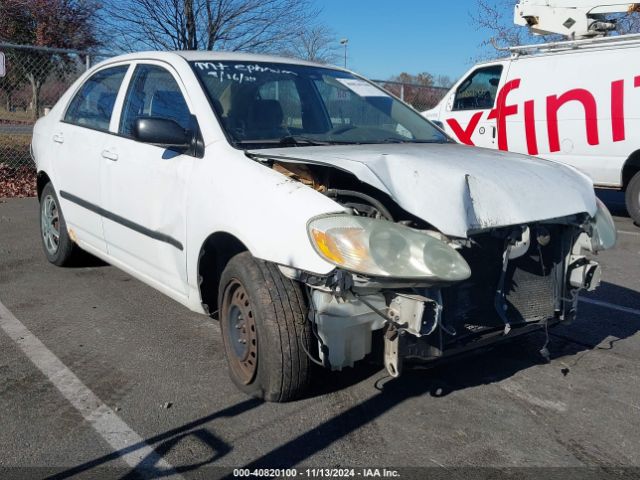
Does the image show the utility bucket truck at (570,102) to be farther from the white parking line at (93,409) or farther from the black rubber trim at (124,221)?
the white parking line at (93,409)

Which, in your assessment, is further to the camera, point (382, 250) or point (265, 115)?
point (265, 115)

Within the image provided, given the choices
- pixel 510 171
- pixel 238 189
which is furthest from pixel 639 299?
pixel 238 189

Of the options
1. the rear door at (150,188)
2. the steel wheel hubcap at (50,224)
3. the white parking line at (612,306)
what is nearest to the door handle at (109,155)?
the rear door at (150,188)

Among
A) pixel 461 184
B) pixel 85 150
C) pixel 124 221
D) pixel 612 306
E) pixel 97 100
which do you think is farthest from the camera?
pixel 612 306

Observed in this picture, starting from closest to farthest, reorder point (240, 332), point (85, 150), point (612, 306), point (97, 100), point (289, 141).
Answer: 1. point (240, 332)
2. point (289, 141)
3. point (85, 150)
4. point (97, 100)
5. point (612, 306)

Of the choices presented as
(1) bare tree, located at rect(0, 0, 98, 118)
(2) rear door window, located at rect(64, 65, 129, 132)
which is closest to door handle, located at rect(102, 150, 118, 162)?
(2) rear door window, located at rect(64, 65, 129, 132)

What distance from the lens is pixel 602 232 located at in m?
3.61

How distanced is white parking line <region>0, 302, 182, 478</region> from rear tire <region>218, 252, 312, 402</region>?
25.0 inches

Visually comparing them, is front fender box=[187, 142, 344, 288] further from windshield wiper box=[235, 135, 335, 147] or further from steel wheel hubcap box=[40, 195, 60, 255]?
steel wheel hubcap box=[40, 195, 60, 255]

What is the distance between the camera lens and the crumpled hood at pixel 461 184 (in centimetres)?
296

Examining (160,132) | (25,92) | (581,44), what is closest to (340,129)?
(160,132)

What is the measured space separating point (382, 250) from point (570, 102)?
7039 millimetres

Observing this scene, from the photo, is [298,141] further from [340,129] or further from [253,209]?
[253,209]

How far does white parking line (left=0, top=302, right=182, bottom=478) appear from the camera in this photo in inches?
111
